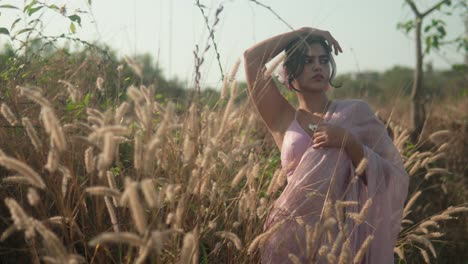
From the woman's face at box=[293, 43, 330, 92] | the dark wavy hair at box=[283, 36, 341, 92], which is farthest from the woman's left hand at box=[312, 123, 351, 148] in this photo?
the dark wavy hair at box=[283, 36, 341, 92]

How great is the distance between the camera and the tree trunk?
6.08m

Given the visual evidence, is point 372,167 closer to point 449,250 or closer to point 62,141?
point 62,141


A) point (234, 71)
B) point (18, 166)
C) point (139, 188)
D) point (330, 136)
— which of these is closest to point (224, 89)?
point (234, 71)

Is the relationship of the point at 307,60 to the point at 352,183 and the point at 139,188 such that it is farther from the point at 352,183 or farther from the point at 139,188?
the point at 139,188

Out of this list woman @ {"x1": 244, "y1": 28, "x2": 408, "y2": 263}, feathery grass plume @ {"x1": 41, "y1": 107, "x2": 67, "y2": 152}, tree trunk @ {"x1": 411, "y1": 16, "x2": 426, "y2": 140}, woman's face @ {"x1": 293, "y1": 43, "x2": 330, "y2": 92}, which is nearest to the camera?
feathery grass plume @ {"x1": 41, "y1": 107, "x2": 67, "y2": 152}

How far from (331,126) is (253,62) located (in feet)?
1.82

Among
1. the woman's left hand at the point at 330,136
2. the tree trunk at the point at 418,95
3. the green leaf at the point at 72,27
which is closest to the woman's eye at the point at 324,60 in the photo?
the woman's left hand at the point at 330,136

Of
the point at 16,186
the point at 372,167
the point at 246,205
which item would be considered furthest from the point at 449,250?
the point at 16,186

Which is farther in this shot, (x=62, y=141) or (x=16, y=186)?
(x=16, y=186)

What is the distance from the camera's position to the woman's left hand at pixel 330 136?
268 centimetres

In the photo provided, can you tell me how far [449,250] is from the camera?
418 cm

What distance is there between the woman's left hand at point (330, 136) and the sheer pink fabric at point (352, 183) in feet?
0.20

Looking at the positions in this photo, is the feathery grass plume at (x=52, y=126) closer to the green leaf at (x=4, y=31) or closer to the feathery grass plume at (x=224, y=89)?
the feathery grass plume at (x=224, y=89)

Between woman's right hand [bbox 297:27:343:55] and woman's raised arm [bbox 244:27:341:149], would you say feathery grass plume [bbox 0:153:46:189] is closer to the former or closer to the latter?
woman's raised arm [bbox 244:27:341:149]
